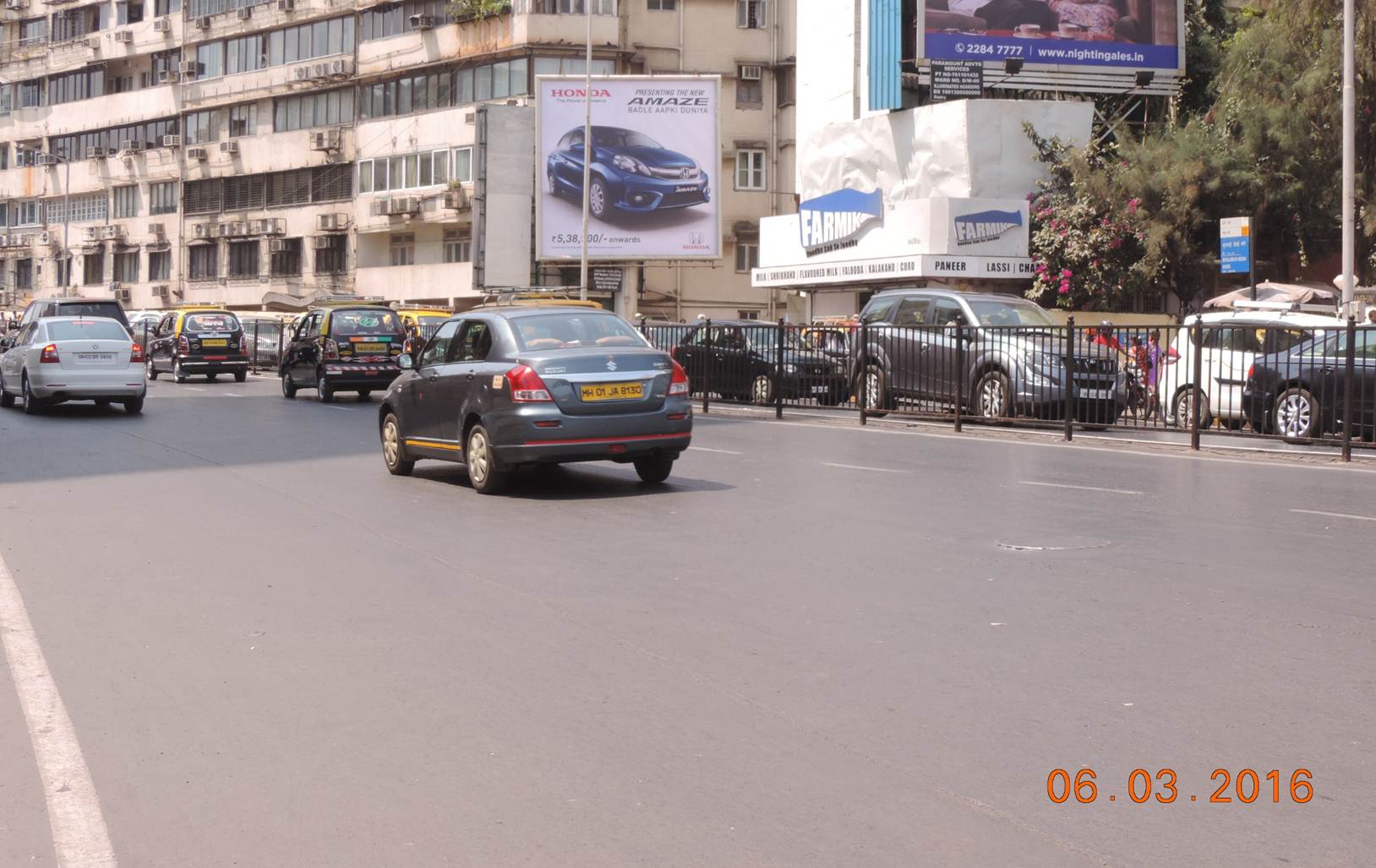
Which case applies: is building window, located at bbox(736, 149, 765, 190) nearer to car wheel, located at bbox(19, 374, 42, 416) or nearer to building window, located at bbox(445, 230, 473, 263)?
building window, located at bbox(445, 230, 473, 263)

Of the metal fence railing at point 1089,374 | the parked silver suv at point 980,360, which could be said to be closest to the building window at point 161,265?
the metal fence railing at point 1089,374

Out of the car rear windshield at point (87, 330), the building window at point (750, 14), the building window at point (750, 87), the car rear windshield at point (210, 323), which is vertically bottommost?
the car rear windshield at point (87, 330)

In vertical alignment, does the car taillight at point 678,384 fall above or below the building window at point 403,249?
below

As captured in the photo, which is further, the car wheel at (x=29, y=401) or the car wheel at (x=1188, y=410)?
the car wheel at (x=29, y=401)

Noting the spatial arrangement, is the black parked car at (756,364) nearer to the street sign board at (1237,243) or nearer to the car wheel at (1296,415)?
the car wheel at (1296,415)

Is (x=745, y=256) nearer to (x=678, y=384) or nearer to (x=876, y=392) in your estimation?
(x=876, y=392)

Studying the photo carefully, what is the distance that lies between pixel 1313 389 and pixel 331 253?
2110 inches

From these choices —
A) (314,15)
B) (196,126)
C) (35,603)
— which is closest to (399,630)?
(35,603)

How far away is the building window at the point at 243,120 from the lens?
7062cm

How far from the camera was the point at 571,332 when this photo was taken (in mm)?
14422

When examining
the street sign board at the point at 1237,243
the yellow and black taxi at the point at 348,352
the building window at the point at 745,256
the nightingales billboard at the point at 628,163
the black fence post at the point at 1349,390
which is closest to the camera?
the black fence post at the point at 1349,390

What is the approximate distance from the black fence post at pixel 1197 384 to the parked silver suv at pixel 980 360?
1.31 metres

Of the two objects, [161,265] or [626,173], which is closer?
[626,173]

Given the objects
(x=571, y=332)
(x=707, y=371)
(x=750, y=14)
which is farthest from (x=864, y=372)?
(x=750, y=14)
